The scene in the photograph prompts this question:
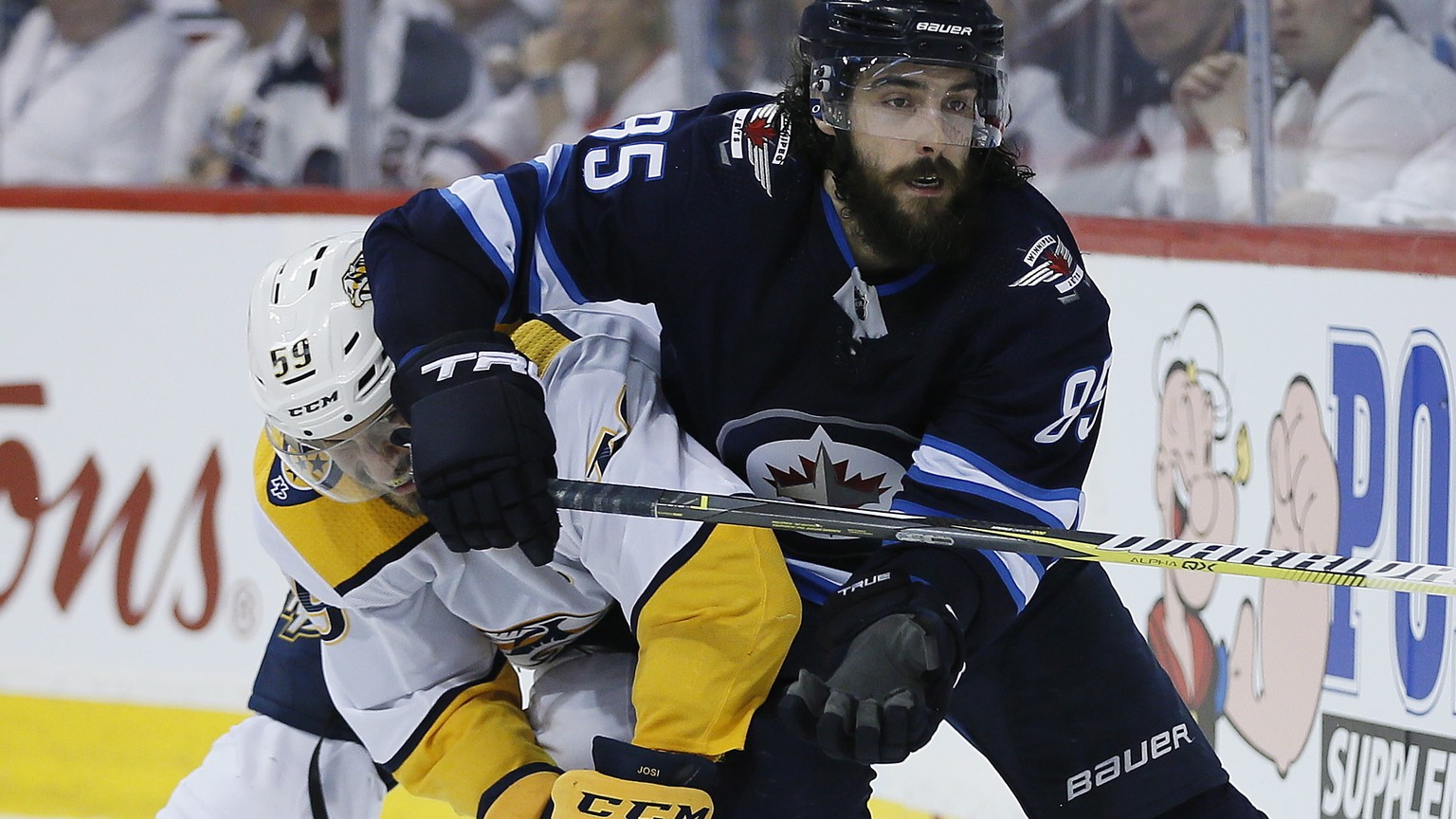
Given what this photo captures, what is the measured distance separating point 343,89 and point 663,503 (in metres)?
2.90

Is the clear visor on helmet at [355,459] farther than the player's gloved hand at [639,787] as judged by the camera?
Yes

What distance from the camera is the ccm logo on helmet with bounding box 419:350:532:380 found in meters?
2.30

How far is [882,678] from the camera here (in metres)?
2.17

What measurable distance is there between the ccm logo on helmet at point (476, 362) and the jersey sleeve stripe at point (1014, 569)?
505mm

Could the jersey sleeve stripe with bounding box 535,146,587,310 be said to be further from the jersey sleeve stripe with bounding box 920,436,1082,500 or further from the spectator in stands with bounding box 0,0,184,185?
the spectator in stands with bounding box 0,0,184,185

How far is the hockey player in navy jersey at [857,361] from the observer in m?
2.28

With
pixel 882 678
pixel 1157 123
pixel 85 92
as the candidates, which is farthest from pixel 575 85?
pixel 882 678

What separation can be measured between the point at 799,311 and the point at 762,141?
24 centimetres

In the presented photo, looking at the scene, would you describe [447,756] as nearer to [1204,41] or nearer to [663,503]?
[663,503]

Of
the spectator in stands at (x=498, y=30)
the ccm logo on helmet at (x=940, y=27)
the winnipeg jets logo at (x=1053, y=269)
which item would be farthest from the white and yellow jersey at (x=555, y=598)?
the spectator in stands at (x=498, y=30)

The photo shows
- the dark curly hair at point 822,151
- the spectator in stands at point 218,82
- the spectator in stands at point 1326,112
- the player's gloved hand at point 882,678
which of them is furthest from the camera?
the spectator in stands at point 218,82

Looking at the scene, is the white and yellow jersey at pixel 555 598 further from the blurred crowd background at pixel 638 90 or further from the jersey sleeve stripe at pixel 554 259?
the blurred crowd background at pixel 638 90

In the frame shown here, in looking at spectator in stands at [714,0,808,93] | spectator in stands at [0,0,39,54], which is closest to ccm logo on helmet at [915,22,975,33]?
spectator in stands at [714,0,808,93]

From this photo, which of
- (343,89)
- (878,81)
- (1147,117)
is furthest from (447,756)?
(343,89)
